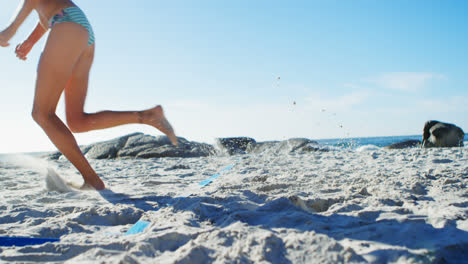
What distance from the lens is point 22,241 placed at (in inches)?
48.4

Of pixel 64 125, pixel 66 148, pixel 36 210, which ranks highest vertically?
pixel 64 125

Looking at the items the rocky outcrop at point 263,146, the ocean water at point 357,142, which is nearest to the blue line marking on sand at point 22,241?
the rocky outcrop at point 263,146

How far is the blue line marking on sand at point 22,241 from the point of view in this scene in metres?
1.20

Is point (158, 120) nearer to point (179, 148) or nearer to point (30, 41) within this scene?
point (30, 41)

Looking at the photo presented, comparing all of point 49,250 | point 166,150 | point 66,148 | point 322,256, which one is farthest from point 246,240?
point 166,150

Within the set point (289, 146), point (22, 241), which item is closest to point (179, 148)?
point (289, 146)

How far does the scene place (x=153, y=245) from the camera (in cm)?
115

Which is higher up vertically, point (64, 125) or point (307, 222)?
point (64, 125)

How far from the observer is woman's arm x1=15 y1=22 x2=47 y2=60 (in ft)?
7.99

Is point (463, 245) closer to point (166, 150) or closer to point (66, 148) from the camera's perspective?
point (66, 148)

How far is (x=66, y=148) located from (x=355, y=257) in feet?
6.63

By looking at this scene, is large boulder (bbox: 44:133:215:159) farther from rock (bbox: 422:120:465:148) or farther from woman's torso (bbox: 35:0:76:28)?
rock (bbox: 422:120:465:148)

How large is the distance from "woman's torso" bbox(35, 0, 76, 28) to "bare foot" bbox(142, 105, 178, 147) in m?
0.88

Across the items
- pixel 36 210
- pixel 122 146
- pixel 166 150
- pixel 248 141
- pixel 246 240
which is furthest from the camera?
pixel 248 141
